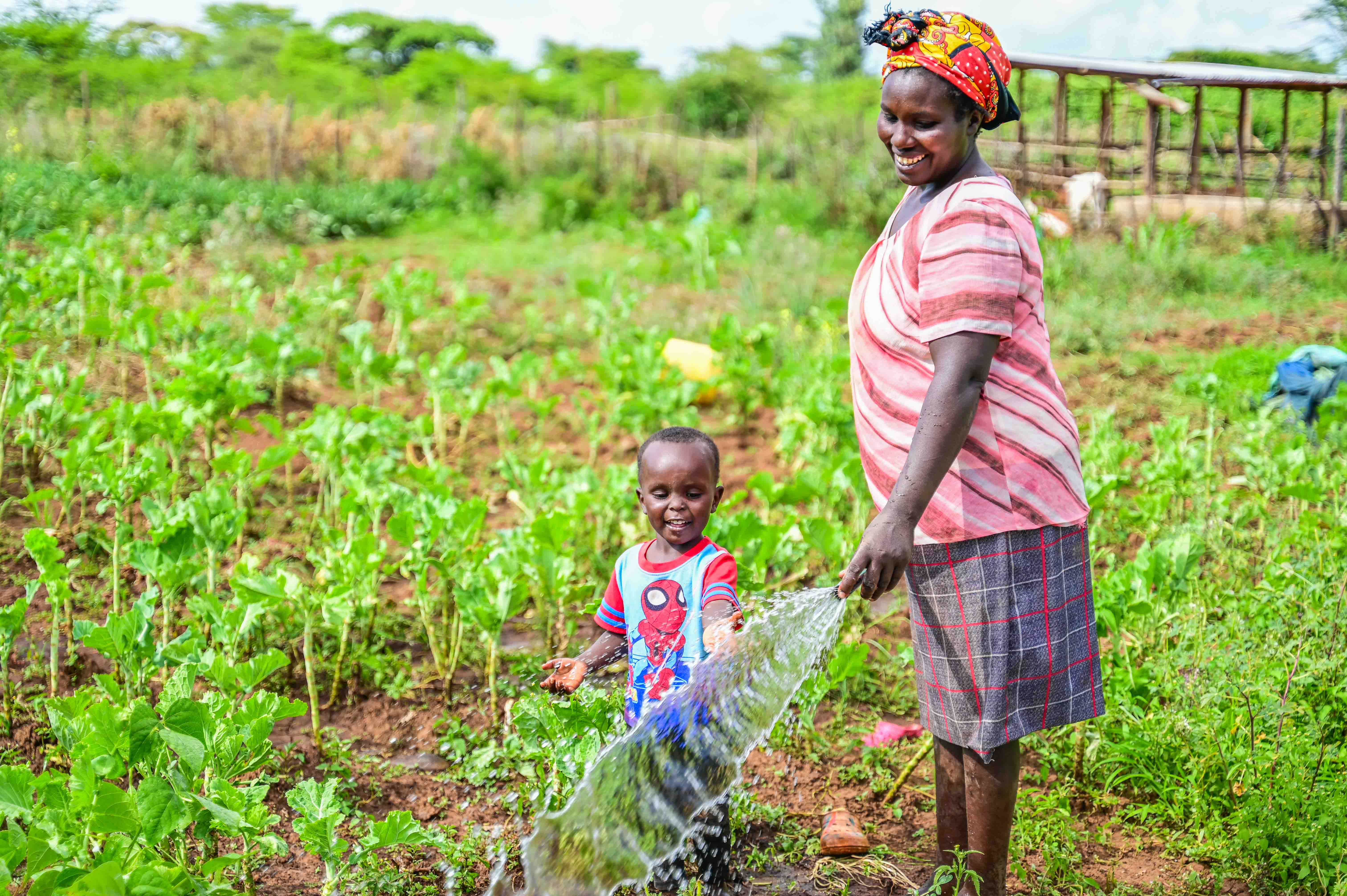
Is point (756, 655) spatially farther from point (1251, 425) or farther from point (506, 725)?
point (1251, 425)

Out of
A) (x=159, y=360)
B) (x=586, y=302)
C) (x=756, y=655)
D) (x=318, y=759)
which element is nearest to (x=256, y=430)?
(x=159, y=360)

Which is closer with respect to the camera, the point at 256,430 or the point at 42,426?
the point at 42,426

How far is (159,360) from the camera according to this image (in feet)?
18.0

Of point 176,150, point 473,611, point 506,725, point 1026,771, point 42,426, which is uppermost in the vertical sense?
point 176,150

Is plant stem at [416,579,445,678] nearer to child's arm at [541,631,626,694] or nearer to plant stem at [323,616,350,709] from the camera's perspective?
plant stem at [323,616,350,709]

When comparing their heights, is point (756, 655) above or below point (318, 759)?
above

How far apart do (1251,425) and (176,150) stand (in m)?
11.9

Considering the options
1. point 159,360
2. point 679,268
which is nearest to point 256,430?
point 159,360

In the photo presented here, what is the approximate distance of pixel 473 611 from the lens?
9.13 feet

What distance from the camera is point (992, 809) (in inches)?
76.4

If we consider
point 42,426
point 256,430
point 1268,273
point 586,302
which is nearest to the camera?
point 42,426

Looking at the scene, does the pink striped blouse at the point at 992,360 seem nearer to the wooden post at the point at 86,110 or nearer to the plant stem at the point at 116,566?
the plant stem at the point at 116,566

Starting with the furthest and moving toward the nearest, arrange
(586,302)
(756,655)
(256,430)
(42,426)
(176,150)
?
1. (176,150)
2. (586,302)
3. (256,430)
4. (42,426)
5. (756,655)

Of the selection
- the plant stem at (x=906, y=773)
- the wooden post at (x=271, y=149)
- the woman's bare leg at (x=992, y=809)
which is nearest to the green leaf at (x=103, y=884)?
the woman's bare leg at (x=992, y=809)
